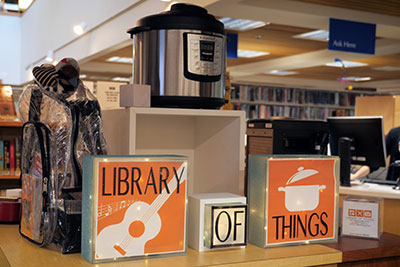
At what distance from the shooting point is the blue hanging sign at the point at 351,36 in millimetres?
5332

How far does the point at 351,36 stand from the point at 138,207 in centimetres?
470

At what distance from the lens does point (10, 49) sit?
13.0 m

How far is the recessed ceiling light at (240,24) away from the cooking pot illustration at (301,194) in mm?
4271

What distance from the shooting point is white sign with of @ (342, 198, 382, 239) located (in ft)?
5.57

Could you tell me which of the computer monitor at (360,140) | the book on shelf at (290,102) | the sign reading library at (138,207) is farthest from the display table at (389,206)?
the book on shelf at (290,102)

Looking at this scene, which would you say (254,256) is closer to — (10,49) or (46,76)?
(46,76)

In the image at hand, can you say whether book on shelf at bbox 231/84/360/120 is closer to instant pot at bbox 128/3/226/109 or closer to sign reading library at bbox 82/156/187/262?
instant pot at bbox 128/3/226/109

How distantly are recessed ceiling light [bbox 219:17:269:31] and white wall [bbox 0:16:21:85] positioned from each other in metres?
8.73

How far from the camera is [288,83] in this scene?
36.3ft

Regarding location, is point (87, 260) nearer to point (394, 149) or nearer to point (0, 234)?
point (0, 234)

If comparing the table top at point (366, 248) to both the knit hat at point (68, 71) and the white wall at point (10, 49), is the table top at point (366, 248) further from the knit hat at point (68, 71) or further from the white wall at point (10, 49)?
the white wall at point (10, 49)

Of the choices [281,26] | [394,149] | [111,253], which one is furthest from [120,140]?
[281,26]

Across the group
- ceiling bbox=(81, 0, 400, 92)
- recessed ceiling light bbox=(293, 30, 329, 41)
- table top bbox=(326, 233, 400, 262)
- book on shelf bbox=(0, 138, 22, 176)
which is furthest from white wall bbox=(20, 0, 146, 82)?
table top bbox=(326, 233, 400, 262)

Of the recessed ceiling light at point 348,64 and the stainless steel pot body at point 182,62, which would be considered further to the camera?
the recessed ceiling light at point 348,64
